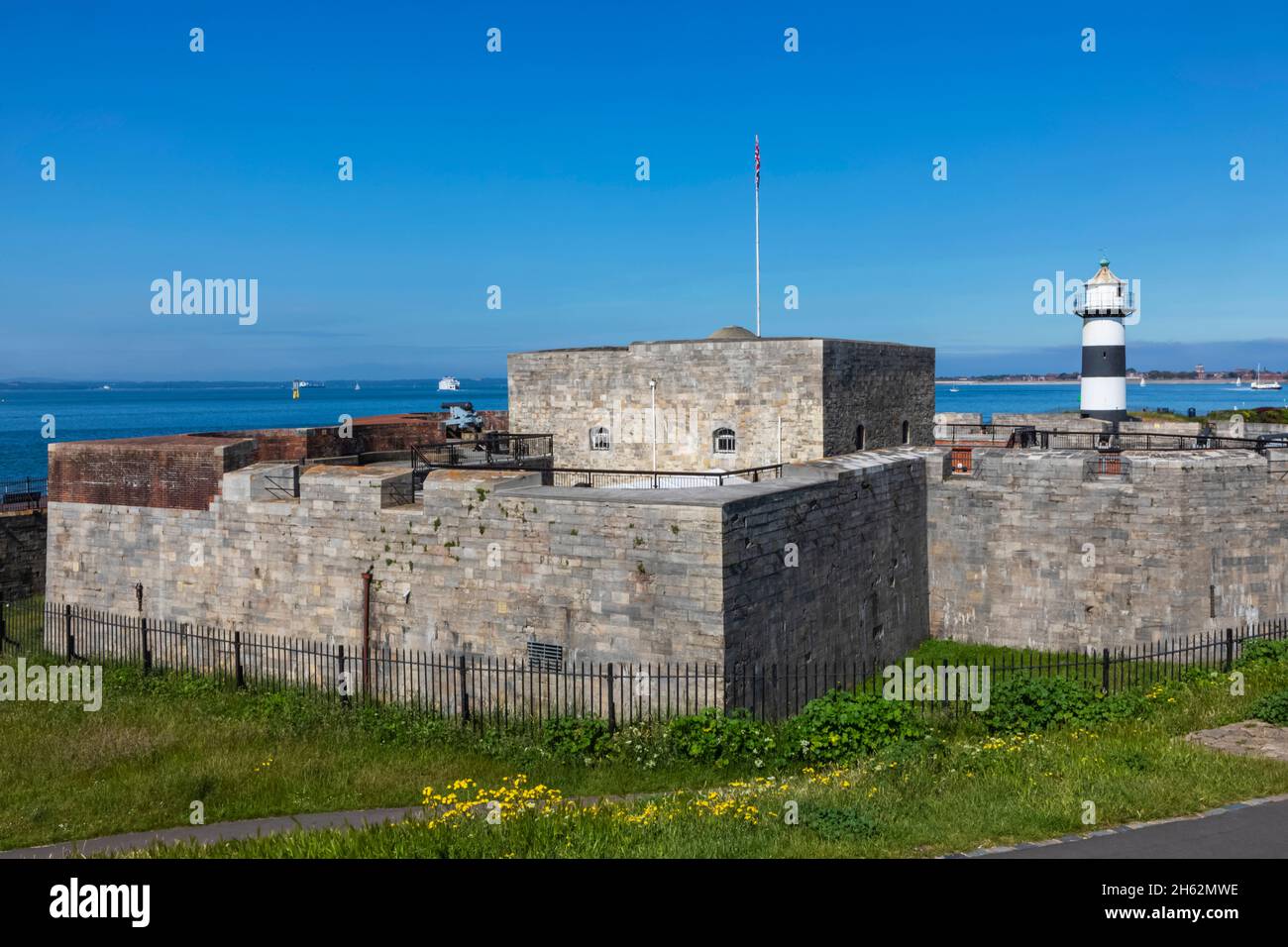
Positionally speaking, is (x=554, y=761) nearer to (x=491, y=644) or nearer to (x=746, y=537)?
(x=491, y=644)

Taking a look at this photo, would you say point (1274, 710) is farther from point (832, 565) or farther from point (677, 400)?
point (677, 400)

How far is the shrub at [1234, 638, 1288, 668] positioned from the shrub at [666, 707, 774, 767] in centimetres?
915

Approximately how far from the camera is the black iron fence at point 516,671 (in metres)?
16.4

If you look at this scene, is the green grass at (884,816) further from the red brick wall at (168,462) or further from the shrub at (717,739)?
the red brick wall at (168,462)

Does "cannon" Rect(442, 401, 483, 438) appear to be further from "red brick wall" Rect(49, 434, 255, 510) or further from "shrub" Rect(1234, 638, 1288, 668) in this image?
"shrub" Rect(1234, 638, 1288, 668)

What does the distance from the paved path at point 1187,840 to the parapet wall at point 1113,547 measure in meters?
12.5

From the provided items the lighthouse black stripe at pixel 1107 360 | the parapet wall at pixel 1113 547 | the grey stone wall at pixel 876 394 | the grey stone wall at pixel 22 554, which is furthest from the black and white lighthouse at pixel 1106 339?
the grey stone wall at pixel 22 554

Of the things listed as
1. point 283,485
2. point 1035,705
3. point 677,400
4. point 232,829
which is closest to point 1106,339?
point 677,400

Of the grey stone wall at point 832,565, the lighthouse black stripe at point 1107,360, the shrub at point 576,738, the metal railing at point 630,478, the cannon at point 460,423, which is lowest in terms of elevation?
the shrub at point 576,738
